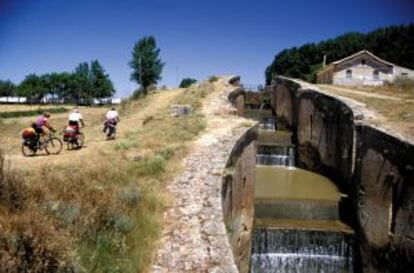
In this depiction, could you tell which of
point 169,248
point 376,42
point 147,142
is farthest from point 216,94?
point 376,42

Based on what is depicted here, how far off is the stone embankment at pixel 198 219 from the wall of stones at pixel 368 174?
16.0 ft

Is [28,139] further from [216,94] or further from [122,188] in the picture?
[216,94]

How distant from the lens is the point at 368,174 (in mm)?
16406

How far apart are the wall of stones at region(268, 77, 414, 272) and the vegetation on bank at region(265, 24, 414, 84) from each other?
3064 cm

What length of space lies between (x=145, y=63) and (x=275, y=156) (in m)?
23.5

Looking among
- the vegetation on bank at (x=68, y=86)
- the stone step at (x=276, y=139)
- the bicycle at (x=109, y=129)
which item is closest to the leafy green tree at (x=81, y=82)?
the vegetation on bank at (x=68, y=86)

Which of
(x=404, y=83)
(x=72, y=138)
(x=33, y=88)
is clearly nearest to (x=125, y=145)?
(x=72, y=138)

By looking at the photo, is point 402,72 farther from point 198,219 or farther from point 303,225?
point 198,219

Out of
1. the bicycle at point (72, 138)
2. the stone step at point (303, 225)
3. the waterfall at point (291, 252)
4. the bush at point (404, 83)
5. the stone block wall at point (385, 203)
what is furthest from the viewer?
the bush at point (404, 83)

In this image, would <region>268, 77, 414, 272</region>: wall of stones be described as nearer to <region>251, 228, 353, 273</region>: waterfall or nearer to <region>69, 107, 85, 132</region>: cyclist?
<region>251, 228, 353, 273</region>: waterfall

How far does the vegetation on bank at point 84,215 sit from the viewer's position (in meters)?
5.79

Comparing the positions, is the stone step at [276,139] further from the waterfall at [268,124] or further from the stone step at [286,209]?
the stone step at [286,209]

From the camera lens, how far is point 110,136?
17203 millimetres

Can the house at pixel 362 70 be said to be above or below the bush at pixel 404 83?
above
